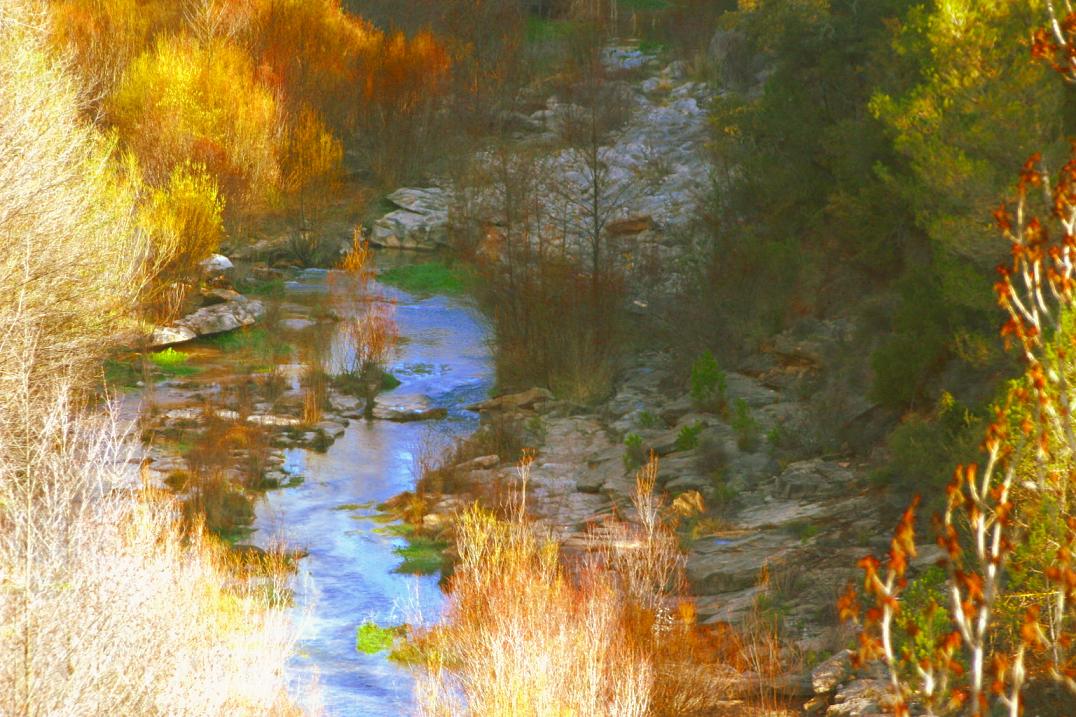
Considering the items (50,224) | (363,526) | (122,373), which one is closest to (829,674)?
(363,526)

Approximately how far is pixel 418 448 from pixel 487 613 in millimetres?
6980

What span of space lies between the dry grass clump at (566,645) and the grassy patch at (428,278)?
44.8ft

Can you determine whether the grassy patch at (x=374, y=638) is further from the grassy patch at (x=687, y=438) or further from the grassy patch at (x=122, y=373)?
the grassy patch at (x=122, y=373)

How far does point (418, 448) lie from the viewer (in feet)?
49.3

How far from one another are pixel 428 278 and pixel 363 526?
11346mm

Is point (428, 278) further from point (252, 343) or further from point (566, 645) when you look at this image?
point (566, 645)

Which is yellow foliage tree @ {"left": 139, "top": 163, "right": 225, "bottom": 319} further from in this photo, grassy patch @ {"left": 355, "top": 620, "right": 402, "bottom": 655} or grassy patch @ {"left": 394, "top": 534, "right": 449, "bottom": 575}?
grassy patch @ {"left": 355, "top": 620, "right": 402, "bottom": 655}

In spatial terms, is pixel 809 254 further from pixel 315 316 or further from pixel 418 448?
pixel 315 316

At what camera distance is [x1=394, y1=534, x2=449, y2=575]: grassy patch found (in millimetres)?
11586

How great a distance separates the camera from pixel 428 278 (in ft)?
77.5

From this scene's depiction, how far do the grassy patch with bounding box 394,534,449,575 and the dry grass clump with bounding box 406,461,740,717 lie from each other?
6.96 ft

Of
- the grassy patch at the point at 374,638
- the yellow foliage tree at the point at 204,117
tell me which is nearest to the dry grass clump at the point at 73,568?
the grassy patch at the point at 374,638

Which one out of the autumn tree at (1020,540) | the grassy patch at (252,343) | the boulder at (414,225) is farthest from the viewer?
the boulder at (414,225)

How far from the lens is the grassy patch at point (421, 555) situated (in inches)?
456
